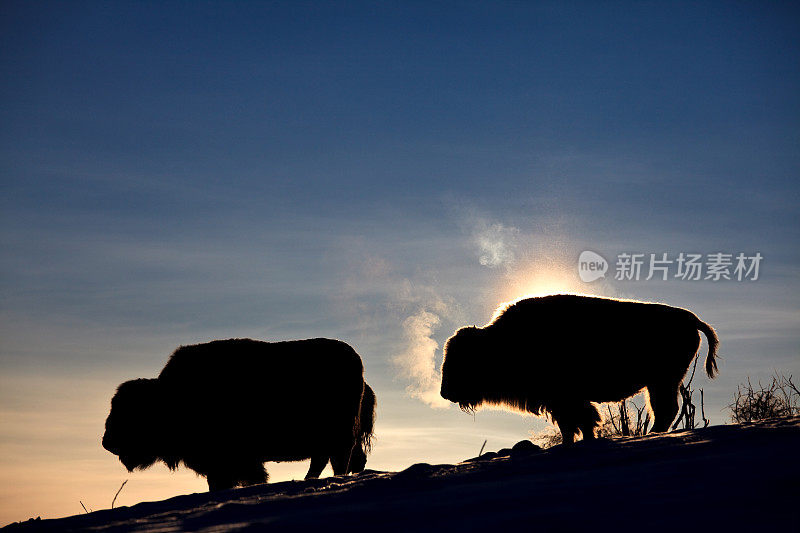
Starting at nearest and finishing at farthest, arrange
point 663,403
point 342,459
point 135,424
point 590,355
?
point 663,403
point 590,355
point 342,459
point 135,424

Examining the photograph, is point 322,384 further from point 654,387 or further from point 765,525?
point 765,525

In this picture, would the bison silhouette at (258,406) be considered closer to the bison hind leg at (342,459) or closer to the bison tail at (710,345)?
the bison hind leg at (342,459)

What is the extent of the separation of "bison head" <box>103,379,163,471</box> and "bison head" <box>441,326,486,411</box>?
443 cm

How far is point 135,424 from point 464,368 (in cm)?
516

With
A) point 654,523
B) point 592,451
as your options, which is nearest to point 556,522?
point 654,523

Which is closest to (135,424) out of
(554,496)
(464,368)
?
(464,368)

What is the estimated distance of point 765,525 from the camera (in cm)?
339

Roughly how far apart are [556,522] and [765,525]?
33.9 inches

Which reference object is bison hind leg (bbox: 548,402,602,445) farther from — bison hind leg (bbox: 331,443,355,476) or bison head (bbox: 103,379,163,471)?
bison head (bbox: 103,379,163,471)

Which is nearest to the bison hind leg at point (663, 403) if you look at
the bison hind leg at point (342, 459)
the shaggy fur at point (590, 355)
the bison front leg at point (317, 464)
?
the shaggy fur at point (590, 355)

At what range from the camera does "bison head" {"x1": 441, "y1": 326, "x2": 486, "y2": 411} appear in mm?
12359

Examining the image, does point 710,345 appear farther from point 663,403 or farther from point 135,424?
point 135,424

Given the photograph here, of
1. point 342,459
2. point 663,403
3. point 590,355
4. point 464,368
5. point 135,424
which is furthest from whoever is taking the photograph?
point 135,424

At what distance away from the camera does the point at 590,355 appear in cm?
1138
